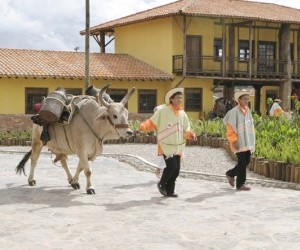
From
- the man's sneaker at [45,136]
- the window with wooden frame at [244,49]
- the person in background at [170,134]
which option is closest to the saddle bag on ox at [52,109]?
the man's sneaker at [45,136]

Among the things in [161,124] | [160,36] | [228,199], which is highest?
[160,36]

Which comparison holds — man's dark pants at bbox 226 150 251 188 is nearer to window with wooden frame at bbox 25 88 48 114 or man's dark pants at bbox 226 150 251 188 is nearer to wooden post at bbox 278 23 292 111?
window with wooden frame at bbox 25 88 48 114

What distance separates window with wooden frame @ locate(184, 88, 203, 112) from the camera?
32.4m

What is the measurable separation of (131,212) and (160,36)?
2578cm

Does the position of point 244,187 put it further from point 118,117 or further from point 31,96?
point 31,96

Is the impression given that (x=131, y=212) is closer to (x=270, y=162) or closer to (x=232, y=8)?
(x=270, y=162)

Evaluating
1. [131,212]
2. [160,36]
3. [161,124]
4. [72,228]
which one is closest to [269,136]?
[161,124]

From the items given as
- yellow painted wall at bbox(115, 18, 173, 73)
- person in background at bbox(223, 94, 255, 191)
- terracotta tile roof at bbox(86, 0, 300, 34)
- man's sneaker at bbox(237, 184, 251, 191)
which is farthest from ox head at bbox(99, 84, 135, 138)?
yellow painted wall at bbox(115, 18, 173, 73)

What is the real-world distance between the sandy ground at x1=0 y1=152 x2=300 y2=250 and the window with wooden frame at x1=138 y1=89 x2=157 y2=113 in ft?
66.6

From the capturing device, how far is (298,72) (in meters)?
34.9

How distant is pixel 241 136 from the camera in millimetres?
9922

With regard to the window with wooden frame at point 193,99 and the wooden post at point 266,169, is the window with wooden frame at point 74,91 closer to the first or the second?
the window with wooden frame at point 193,99

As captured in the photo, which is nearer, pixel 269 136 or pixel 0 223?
pixel 0 223

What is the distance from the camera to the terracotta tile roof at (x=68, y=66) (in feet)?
93.6
